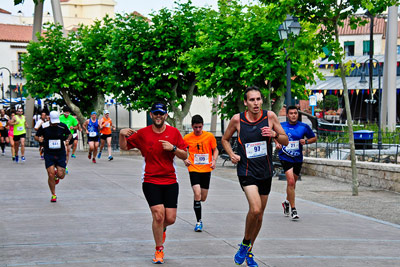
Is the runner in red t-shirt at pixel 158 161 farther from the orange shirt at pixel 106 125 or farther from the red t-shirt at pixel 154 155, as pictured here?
the orange shirt at pixel 106 125

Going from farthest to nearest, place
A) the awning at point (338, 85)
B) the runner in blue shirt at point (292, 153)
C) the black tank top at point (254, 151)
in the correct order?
the awning at point (338, 85), the runner in blue shirt at point (292, 153), the black tank top at point (254, 151)

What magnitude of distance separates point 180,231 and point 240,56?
1424cm

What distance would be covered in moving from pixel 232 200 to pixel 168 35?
15.8 metres

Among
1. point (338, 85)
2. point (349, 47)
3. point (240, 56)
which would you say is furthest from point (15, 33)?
point (240, 56)

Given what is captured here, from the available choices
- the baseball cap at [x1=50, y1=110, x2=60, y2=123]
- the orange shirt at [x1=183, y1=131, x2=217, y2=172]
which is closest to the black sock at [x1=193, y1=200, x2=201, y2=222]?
the orange shirt at [x1=183, y1=131, x2=217, y2=172]

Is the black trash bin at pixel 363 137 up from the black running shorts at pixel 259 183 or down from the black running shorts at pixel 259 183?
up

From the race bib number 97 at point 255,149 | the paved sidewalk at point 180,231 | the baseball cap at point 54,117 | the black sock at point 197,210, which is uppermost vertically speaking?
the baseball cap at point 54,117

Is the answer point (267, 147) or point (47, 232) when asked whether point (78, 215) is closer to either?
point (47, 232)

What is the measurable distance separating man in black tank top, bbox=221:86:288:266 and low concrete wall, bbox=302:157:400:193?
827 cm

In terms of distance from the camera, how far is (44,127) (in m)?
13.3

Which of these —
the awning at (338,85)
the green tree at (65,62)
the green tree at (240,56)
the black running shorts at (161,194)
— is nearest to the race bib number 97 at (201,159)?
the black running shorts at (161,194)

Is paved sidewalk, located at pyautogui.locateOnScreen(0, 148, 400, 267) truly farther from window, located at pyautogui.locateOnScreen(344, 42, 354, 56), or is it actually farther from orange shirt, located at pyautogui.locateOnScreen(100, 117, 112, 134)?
window, located at pyautogui.locateOnScreen(344, 42, 354, 56)

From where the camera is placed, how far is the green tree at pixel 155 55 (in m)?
28.2

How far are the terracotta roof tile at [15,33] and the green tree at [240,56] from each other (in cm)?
5867
